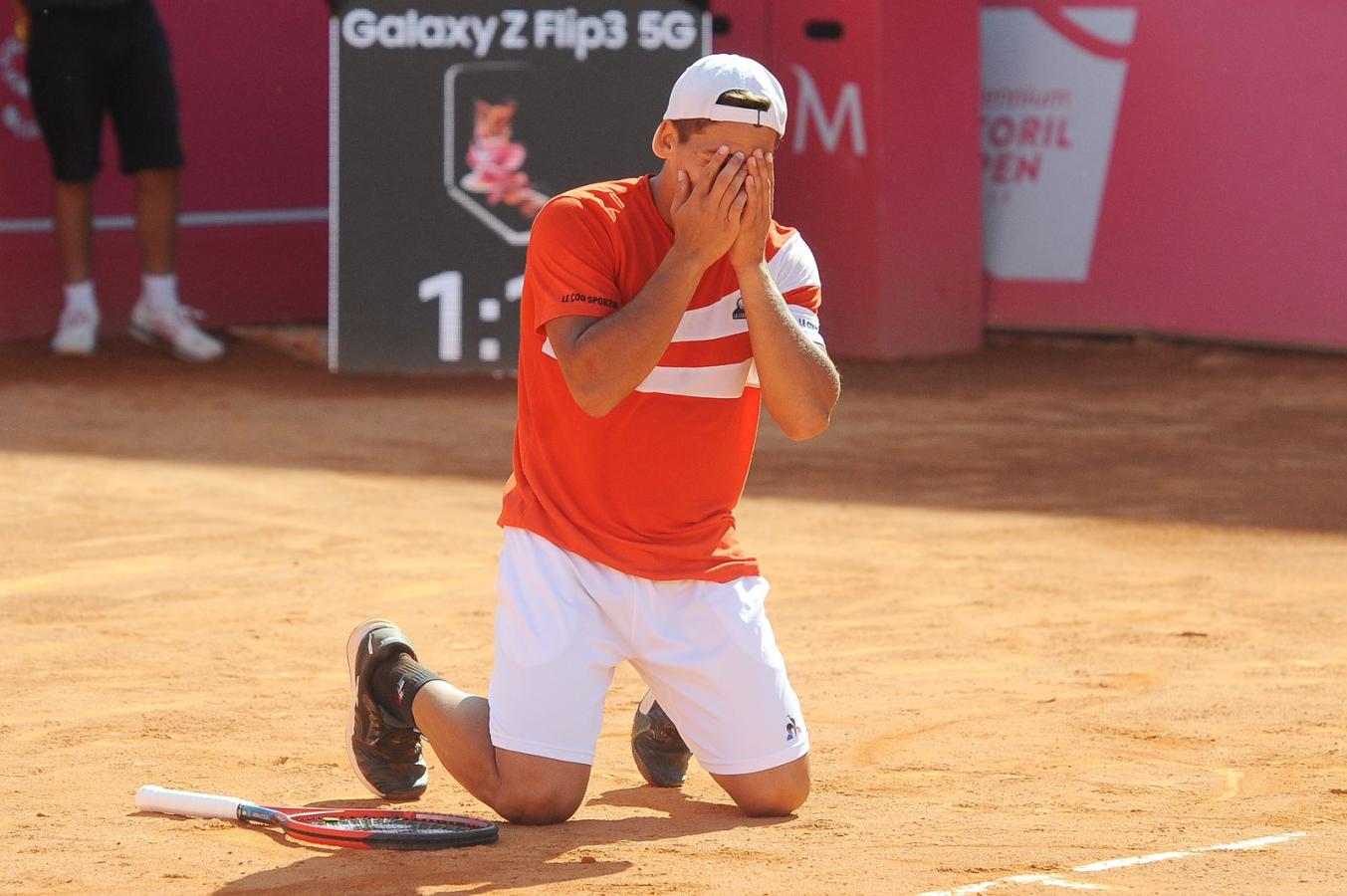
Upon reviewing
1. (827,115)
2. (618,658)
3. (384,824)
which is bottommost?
(384,824)

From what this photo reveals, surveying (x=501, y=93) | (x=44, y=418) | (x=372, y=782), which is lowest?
(x=44, y=418)

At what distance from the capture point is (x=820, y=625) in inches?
223

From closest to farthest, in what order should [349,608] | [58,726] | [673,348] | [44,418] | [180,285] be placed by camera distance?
[673,348], [58,726], [349,608], [44,418], [180,285]

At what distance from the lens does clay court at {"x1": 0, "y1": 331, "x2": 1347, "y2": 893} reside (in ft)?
12.0

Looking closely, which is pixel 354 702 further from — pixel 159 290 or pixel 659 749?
pixel 159 290

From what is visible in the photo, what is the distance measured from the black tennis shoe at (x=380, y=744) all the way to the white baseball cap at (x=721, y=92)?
125 cm

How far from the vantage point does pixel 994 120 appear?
38.0ft

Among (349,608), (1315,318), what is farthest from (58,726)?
(1315,318)

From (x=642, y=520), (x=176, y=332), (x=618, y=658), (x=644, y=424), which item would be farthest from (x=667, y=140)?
(x=176, y=332)

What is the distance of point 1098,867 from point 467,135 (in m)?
7.32

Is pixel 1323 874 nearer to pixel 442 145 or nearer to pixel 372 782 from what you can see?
pixel 372 782

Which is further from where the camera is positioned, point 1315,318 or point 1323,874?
point 1315,318

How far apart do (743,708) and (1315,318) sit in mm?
7484

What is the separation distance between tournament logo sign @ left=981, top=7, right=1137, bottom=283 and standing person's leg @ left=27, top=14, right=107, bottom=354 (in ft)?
15.8
